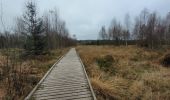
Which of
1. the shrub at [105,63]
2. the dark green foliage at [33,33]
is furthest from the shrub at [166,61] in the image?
the dark green foliage at [33,33]

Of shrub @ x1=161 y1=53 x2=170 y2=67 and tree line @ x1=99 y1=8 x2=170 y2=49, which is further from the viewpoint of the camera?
tree line @ x1=99 y1=8 x2=170 y2=49

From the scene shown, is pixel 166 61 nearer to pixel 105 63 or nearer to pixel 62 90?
pixel 105 63

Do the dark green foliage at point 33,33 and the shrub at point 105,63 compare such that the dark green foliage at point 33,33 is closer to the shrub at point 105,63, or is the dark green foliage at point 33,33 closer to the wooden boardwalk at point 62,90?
the shrub at point 105,63

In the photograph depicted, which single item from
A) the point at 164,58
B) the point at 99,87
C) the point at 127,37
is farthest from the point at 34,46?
the point at 127,37

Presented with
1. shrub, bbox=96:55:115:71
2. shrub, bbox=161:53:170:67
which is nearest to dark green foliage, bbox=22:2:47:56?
shrub, bbox=96:55:115:71

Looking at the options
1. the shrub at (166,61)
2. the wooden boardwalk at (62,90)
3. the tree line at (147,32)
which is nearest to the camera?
the wooden boardwalk at (62,90)

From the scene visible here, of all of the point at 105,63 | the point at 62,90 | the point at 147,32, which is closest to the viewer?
the point at 62,90

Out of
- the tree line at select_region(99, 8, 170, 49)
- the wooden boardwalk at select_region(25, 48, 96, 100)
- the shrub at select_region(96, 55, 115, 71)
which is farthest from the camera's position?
the tree line at select_region(99, 8, 170, 49)

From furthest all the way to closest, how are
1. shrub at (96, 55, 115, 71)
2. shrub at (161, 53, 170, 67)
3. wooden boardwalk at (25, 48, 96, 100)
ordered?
shrub at (161, 53, 170, 67) → shrub at (96, 55, 115, 71) → wooden boardwalk at (25, 48, 96, 100)

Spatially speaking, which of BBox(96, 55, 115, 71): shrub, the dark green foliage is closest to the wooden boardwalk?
BBox(96, 55, 115, 71): shrub

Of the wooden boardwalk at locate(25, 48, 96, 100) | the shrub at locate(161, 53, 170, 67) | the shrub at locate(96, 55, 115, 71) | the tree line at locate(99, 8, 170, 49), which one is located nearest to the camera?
the wooden boardwalk at locate(25, 48, 96, 100)

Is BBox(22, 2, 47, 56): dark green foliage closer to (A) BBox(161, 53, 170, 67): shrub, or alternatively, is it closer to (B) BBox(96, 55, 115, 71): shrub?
(B) BBox(96, 55, 115, 71): shrub

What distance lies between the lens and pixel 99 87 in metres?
8.92

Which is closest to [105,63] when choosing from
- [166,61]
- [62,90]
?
[166,61]
